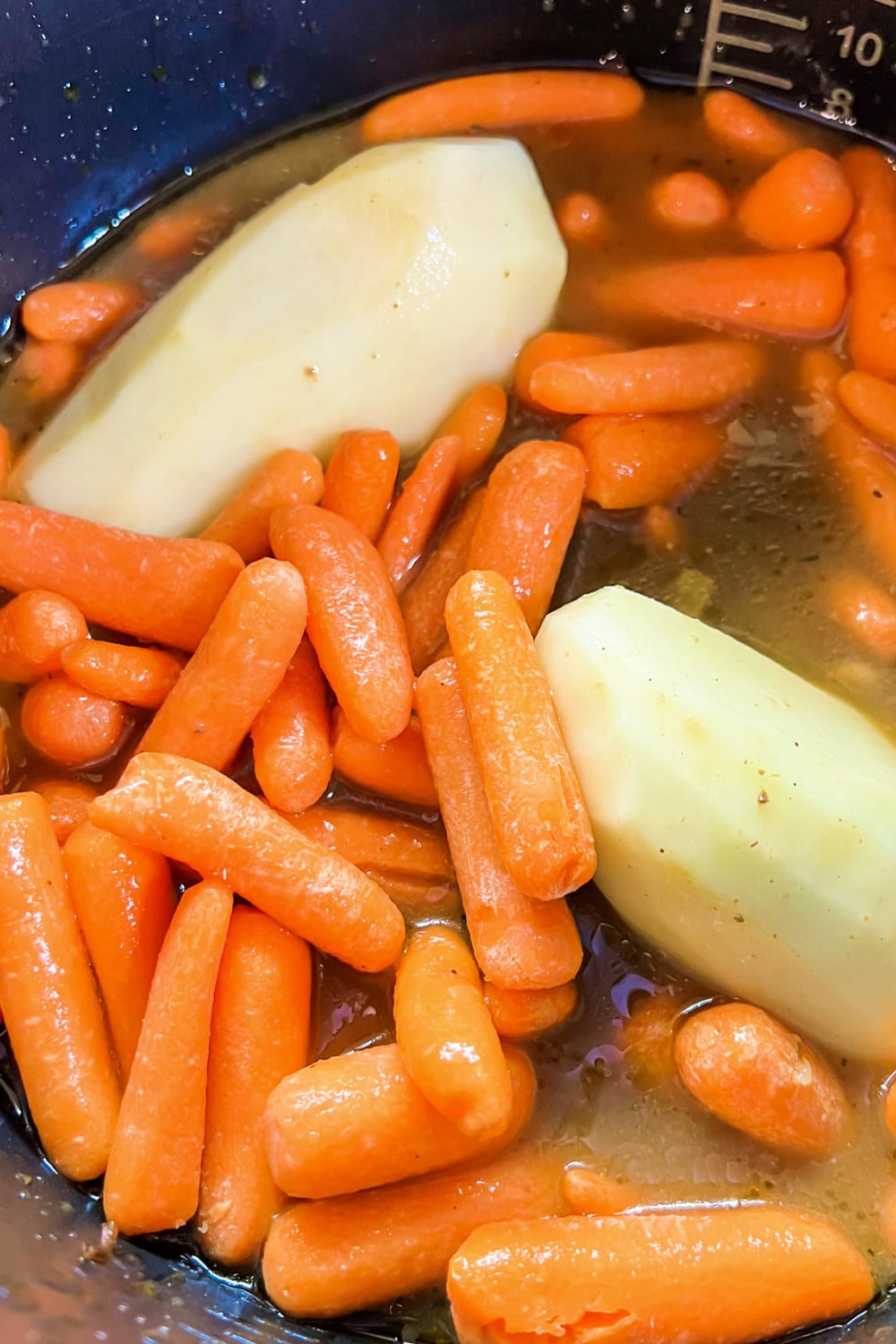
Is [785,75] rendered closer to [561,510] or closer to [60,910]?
[561,510]

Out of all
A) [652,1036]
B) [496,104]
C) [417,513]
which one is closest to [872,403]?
[417,513]

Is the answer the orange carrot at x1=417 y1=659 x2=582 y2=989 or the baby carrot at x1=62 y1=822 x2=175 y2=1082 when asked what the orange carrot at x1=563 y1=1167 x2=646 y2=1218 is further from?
the baby carrot at x1=62 y1=822 x2=175 y2=1082

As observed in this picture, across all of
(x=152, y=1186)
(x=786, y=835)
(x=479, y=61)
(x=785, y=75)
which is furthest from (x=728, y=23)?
(x=152, y=1186)

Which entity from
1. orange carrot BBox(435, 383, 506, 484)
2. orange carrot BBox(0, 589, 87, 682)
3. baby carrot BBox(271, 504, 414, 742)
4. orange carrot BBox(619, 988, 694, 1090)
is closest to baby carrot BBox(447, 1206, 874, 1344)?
orange carrot BBox(619, 988, 694, 1090)

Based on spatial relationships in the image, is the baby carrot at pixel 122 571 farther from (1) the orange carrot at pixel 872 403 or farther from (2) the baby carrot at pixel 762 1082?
(1) the orange carrot at pixel 872 403

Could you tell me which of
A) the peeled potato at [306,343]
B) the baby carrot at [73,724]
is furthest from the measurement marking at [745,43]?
the baby carrot at [73,724]
